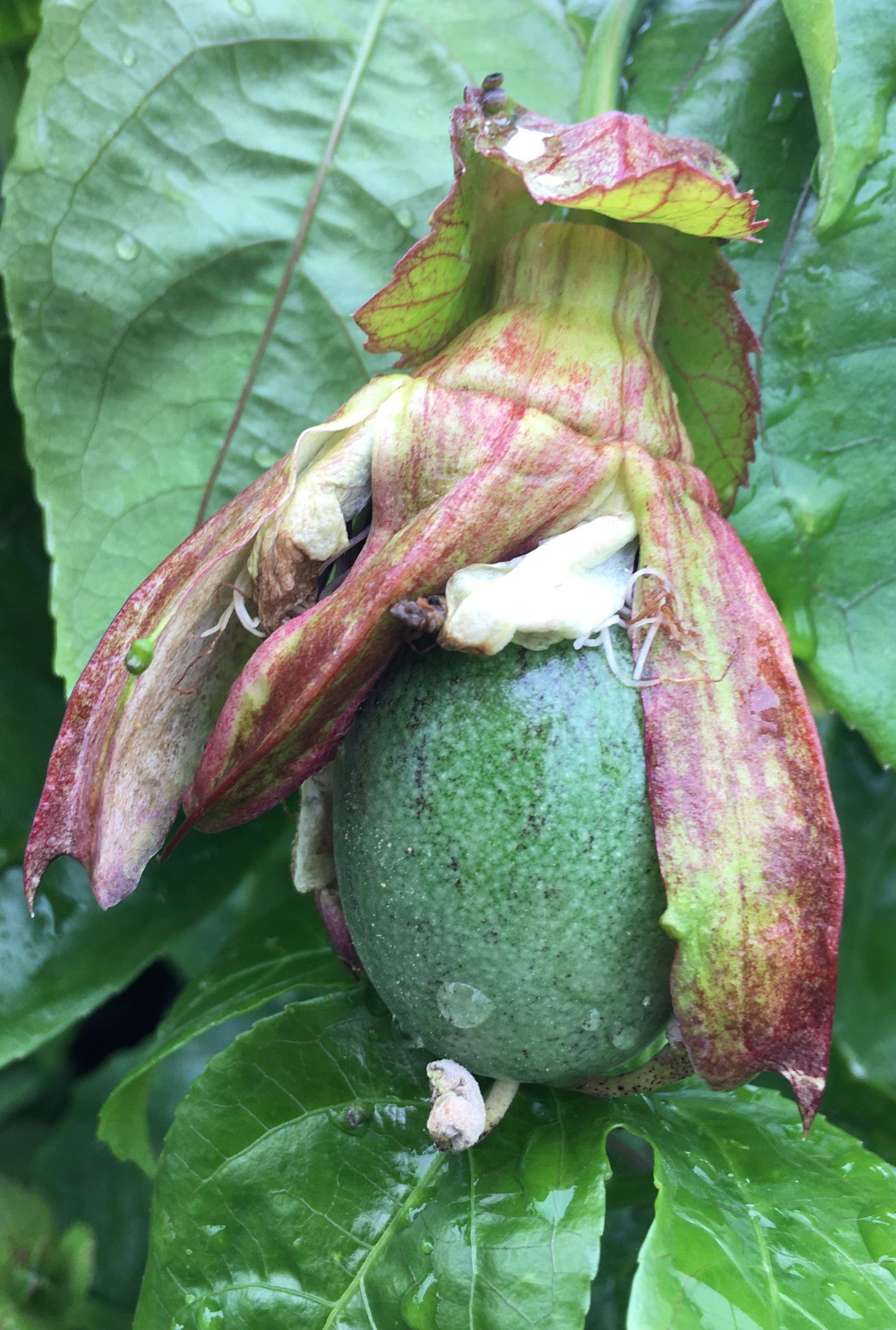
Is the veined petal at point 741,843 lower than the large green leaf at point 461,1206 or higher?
higher

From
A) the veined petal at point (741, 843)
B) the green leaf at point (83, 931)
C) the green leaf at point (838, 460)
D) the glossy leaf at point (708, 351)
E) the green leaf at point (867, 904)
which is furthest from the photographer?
the green leaf at point (867, 904)

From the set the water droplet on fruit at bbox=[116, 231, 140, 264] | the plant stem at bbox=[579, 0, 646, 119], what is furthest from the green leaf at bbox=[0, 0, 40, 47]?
the plant stem at bbox=[579, 0, 646, 119]

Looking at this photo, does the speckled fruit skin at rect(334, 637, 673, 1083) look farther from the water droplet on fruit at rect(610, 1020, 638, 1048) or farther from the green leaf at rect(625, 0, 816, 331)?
the green leaf at rect(625, 0, 816, 331)

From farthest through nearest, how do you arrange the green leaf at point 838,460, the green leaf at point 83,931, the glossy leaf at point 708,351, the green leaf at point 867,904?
the green leaf at point 867,904
the green leaf at point 83,931
the green leaf at point 838,460
the glossy leaf at point 708,351

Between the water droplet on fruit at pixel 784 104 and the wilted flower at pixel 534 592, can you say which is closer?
the wilted flower at pixel 534 592

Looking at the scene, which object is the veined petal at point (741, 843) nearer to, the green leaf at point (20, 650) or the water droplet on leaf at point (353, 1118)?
the water droplet on leaf at point (353, 1118)

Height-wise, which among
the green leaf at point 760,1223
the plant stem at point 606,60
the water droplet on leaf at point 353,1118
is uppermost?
the plant stem at point 606,60

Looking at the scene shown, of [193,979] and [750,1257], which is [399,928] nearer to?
[750,1257]

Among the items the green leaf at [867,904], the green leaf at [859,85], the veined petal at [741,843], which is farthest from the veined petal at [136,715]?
the green leaf at [867,904]
